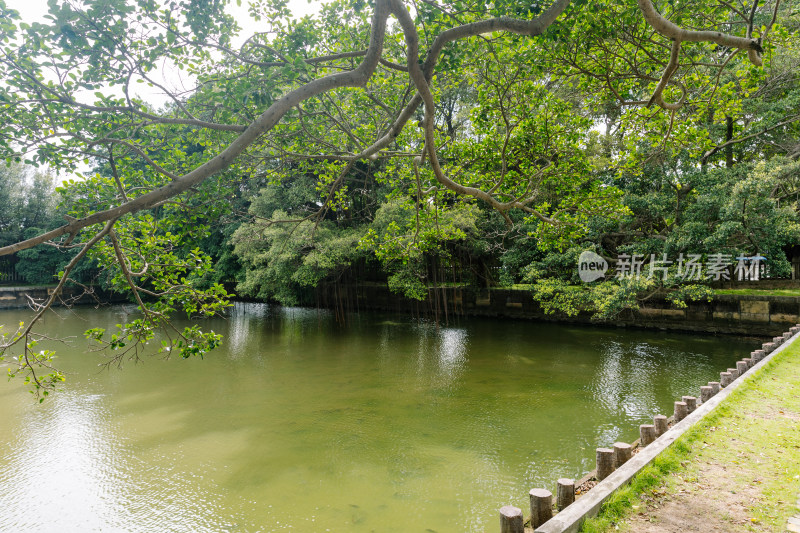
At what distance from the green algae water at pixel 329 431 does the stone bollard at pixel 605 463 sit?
120cm

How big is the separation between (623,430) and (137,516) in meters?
5.50

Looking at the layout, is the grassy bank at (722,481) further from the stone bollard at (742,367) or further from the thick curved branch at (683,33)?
the thick curved branch at (683,33)

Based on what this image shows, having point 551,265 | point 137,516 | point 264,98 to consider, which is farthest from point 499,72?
point 551,265

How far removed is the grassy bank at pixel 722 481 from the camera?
2484mm

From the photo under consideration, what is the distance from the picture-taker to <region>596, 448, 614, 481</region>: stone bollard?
3095mm

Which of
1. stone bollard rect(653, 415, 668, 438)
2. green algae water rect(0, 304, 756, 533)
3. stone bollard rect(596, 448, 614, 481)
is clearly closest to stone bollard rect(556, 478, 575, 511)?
stone bollard rect(596, 448, 614, 481)

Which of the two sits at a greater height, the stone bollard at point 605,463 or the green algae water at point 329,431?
the stone bollard at point 605,463

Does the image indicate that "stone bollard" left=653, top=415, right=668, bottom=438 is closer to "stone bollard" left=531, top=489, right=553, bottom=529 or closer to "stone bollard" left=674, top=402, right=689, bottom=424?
"stone bollard" left=674, top=402, right=689, bottom=424

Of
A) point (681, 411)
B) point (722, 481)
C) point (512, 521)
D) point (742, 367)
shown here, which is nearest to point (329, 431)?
point (512, 521)

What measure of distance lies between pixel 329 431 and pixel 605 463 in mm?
3818

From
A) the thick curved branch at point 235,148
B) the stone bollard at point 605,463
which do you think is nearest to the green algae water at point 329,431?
the stone bollard at point 605,463

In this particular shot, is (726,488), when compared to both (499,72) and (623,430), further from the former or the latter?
(499,72)

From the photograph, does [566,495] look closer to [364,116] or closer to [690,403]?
[690,403]

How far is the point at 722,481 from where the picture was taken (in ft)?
9.52
